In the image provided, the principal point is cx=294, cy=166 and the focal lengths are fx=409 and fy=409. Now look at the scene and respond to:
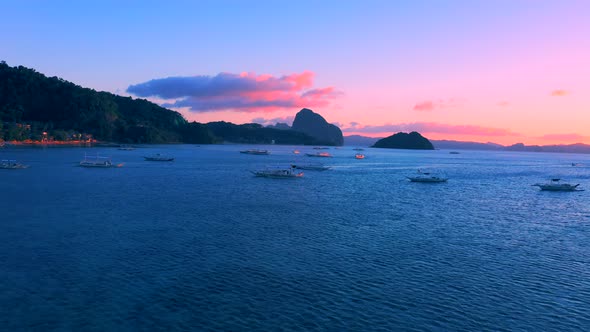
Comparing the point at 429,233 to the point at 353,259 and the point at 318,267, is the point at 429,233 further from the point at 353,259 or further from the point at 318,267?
the point at 318,267

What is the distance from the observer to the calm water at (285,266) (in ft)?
59.5

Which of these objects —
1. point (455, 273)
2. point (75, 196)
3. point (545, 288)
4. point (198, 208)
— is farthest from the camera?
point (75, 196)

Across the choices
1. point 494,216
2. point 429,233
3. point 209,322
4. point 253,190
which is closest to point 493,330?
point 209,322

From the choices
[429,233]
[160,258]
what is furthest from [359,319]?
[429,233]

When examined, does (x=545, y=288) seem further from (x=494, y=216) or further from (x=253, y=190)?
(x=253, y=190)

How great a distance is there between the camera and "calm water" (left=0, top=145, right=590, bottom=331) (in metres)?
18.1

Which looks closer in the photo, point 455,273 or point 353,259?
point 455,273

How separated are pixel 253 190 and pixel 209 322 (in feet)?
149

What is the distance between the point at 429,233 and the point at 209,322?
934 inches

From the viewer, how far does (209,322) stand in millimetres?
17344

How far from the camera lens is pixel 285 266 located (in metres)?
25.0

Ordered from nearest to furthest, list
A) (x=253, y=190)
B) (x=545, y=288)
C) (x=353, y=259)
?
(x=545, y=288) → (x=353, y=259) → (x=253, y=190)

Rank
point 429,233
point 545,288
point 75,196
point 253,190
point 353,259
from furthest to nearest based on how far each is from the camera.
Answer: point 253,190 → point 75,196 → point 429,233 → point 353,259 → point 545,288

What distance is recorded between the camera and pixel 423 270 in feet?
82.3
